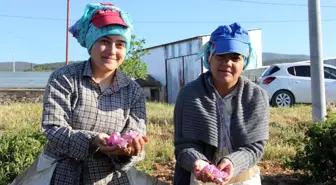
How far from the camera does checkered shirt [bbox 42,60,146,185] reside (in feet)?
7.30

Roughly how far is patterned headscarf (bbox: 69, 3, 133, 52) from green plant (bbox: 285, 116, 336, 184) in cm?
263

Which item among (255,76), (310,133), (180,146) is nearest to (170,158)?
(310,133)

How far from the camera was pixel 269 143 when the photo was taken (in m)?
6.33

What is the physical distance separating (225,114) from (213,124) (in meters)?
0.11

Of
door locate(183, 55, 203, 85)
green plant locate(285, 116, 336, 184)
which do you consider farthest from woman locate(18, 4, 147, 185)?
door locate(183, 55, 203, 85)

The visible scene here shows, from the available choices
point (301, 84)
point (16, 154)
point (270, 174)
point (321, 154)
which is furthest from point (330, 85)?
point (16, 154)

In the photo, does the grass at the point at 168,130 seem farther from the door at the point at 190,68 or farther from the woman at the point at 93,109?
the door at the point at 190,68

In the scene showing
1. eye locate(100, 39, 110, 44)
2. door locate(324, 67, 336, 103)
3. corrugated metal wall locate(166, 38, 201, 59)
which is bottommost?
eye locate(100, 39, 110, 44)

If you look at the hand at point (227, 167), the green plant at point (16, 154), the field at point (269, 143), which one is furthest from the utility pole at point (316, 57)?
the hand at point (227, 167)

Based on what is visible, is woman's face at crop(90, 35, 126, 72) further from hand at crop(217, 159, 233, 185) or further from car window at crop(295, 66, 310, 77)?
car window at crop(295, 66, 310, 77)

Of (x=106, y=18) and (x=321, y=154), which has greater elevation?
(x=106, y=18)

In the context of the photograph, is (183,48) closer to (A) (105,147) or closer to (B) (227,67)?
(B) (227,67)

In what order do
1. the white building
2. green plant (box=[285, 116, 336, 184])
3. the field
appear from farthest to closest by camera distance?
the white building
the field
green plant (box=[285, 116, 336, 184])

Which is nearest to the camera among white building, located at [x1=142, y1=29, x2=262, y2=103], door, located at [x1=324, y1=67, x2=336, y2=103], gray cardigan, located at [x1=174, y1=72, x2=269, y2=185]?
gray cardigan, located at [x1=174, y1=72, x2=269, y2=185]
